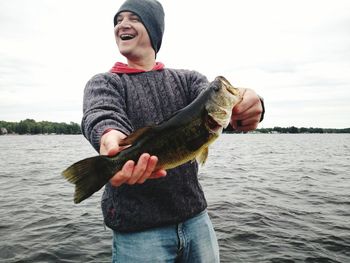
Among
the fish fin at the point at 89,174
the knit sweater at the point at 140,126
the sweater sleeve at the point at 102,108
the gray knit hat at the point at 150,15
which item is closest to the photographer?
the fish fin at the point at 89,174

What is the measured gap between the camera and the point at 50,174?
72.2 feet

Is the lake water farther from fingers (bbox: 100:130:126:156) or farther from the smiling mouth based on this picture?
fingers (bbox: 100:130:126:156)

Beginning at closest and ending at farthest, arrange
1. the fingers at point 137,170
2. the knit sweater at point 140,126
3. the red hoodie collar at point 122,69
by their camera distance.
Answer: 1. the fingers at point 137,170
2. the knit sweater at point 140,126
3. the red hoodie collar at point 122,69

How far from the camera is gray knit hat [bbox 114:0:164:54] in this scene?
11.9ft

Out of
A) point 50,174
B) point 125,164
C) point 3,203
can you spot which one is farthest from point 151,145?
point 50,174

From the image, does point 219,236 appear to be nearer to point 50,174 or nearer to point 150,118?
point 150,118

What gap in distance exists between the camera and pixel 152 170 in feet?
7.79

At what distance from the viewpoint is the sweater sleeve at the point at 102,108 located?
8.44 ft

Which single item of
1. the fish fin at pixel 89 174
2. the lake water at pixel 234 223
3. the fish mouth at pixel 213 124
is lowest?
the lake water at pixel 234 223

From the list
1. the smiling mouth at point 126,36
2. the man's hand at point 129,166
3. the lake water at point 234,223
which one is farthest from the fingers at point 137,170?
the lake water at point 234,223

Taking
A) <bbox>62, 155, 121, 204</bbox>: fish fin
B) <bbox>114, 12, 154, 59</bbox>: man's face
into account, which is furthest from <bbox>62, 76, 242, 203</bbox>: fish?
<bbox>114, 12, 154, 59</bbox>: man's face

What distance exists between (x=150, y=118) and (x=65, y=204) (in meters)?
11.2

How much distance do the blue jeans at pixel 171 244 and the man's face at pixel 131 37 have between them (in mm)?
1791

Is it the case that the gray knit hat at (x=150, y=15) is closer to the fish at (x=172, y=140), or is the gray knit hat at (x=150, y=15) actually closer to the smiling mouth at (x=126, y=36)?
the smiling mouth at (x=126, y=36)
